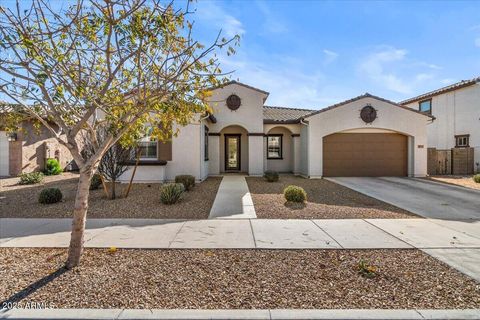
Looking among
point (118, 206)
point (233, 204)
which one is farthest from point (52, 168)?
point (233, 204)

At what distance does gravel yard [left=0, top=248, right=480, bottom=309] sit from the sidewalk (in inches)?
14.6

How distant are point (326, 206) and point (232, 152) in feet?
36.3

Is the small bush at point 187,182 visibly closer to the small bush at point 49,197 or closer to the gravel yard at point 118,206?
the gravel yard at point 118,206

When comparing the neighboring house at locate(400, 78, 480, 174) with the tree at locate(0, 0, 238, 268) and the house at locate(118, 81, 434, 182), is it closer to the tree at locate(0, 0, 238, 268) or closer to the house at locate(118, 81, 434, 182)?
the house at locate(118, 81, 434, 182)

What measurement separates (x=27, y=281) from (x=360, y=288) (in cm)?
460

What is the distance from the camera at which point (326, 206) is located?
8.63m

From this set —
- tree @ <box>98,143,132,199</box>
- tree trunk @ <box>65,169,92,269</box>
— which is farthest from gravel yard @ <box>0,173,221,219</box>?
tree trunk @ <box>65,169,92,269</box>

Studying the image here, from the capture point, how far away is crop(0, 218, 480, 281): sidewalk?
514cm

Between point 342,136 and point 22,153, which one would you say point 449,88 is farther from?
point 22,153

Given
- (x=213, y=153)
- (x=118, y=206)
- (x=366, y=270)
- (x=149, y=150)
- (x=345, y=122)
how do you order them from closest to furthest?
1. (x=366, y=270)
2. (x=118, y=206)
3. (x=149, y=150)
4. (x=345, y=122)
5. (x=213, y=153)

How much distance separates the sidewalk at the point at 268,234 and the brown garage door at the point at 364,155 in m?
9.04

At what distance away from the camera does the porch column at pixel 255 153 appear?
16.7 meters

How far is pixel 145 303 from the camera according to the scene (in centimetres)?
322

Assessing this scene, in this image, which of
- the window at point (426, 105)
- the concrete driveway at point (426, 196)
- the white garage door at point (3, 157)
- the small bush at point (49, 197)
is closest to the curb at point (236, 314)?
the concrete driveway at point (426, 196)
